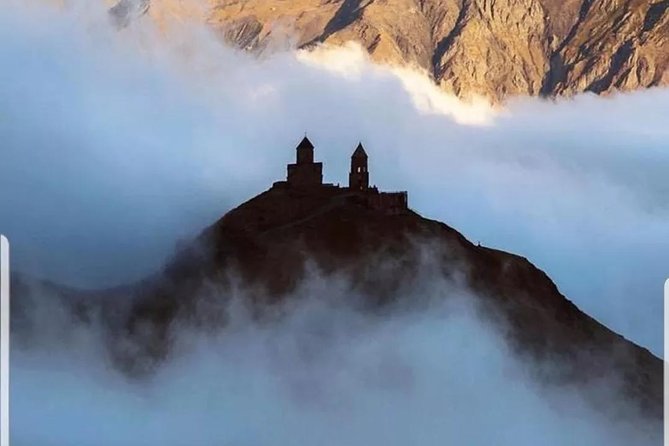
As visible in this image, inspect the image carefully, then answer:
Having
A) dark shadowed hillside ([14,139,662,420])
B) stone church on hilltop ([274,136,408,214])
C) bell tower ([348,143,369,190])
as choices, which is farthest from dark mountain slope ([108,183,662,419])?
bell tower ([348,143,369,190])

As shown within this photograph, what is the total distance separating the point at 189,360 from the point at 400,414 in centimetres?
2595

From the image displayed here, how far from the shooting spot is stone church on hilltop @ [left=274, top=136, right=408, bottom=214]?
526ft

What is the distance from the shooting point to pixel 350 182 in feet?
535

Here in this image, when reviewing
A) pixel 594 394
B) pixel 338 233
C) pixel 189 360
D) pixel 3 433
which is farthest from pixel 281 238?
pixel 3 433

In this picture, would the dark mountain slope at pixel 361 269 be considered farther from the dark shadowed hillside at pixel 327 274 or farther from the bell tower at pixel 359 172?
the bell tower at pixel 359 172

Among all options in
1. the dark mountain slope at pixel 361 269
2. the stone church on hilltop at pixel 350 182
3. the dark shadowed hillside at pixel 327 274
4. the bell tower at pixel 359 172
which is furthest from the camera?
the bell tower at pixel 359 172

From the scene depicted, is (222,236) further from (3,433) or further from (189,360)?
(3,433)

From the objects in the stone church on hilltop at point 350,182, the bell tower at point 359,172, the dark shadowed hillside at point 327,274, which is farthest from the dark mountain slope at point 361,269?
the bell tower at point 359,172

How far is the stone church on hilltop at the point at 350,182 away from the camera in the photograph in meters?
160

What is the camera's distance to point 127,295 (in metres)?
165

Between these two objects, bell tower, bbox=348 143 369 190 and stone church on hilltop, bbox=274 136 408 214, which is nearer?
stone church on hilltop, bbox=274 136 408 214

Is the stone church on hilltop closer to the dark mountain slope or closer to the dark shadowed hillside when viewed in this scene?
the dark shadowed hillside

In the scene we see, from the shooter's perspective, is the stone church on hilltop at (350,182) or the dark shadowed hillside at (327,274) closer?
the dark shadowed hillside at (327,274)

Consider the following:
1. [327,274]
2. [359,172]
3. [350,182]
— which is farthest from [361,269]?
[359,172]
